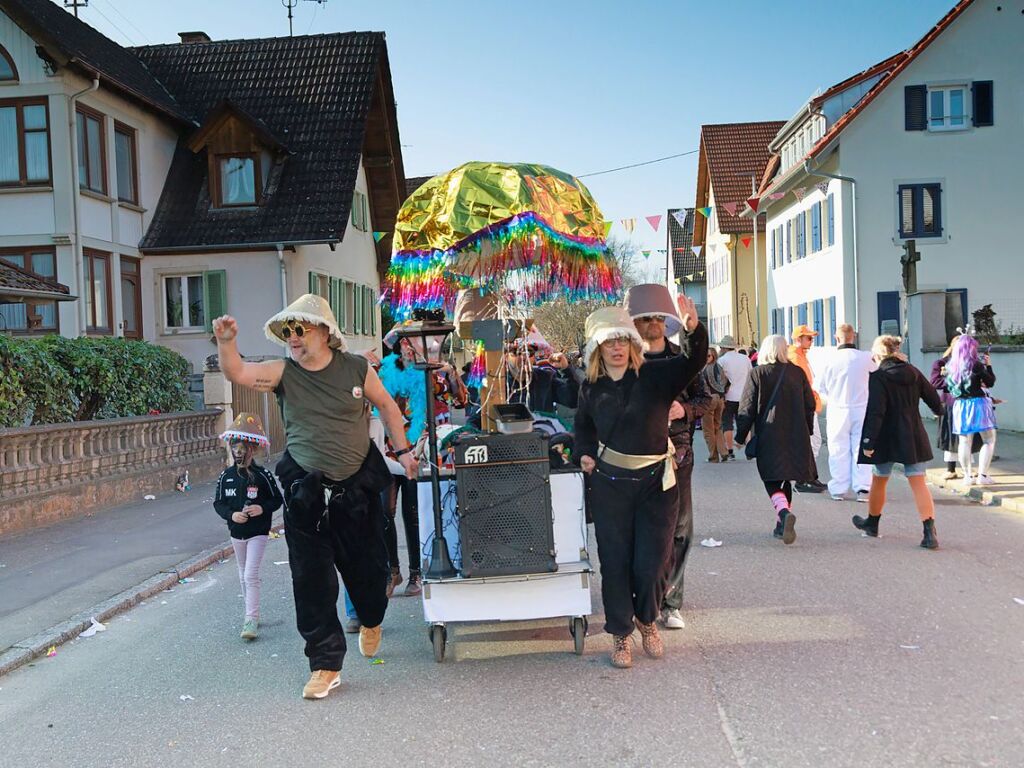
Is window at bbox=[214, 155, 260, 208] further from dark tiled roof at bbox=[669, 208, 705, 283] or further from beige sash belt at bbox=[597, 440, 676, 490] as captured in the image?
dark tiled roof at bbox=[669, 208, 705, 283]

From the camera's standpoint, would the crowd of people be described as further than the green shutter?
No

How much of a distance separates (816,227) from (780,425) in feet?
81.3

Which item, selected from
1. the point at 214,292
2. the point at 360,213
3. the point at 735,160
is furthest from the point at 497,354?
the point at 735,160

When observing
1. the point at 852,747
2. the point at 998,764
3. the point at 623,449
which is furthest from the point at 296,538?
the point at 998,764

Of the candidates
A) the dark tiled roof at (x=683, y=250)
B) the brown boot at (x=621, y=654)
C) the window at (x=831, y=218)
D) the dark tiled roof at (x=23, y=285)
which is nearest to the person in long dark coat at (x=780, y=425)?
the brown boot at (x=621, y=654)

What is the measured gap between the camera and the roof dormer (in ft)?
82.5

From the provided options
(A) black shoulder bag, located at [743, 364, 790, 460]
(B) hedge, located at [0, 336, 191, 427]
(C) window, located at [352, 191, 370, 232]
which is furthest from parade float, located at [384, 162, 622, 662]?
(C) window, located at [352, 191, 370, 232]

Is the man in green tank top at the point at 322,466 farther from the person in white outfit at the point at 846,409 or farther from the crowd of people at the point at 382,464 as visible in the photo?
the person in white outfit at the point at 846,409

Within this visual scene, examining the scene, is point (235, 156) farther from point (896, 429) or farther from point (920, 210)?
point (896, 429)

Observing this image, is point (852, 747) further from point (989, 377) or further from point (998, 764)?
point (989, 377)

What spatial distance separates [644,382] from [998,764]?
2.48m

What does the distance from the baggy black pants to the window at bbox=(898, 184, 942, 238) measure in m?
27.0

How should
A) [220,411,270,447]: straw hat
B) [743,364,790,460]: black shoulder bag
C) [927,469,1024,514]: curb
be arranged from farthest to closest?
[927,469,1024,514]: curb, [743,364,790,460]: black shoulder bag, [220,411,270,447]: straw hat

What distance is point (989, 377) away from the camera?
12195 millimetres
